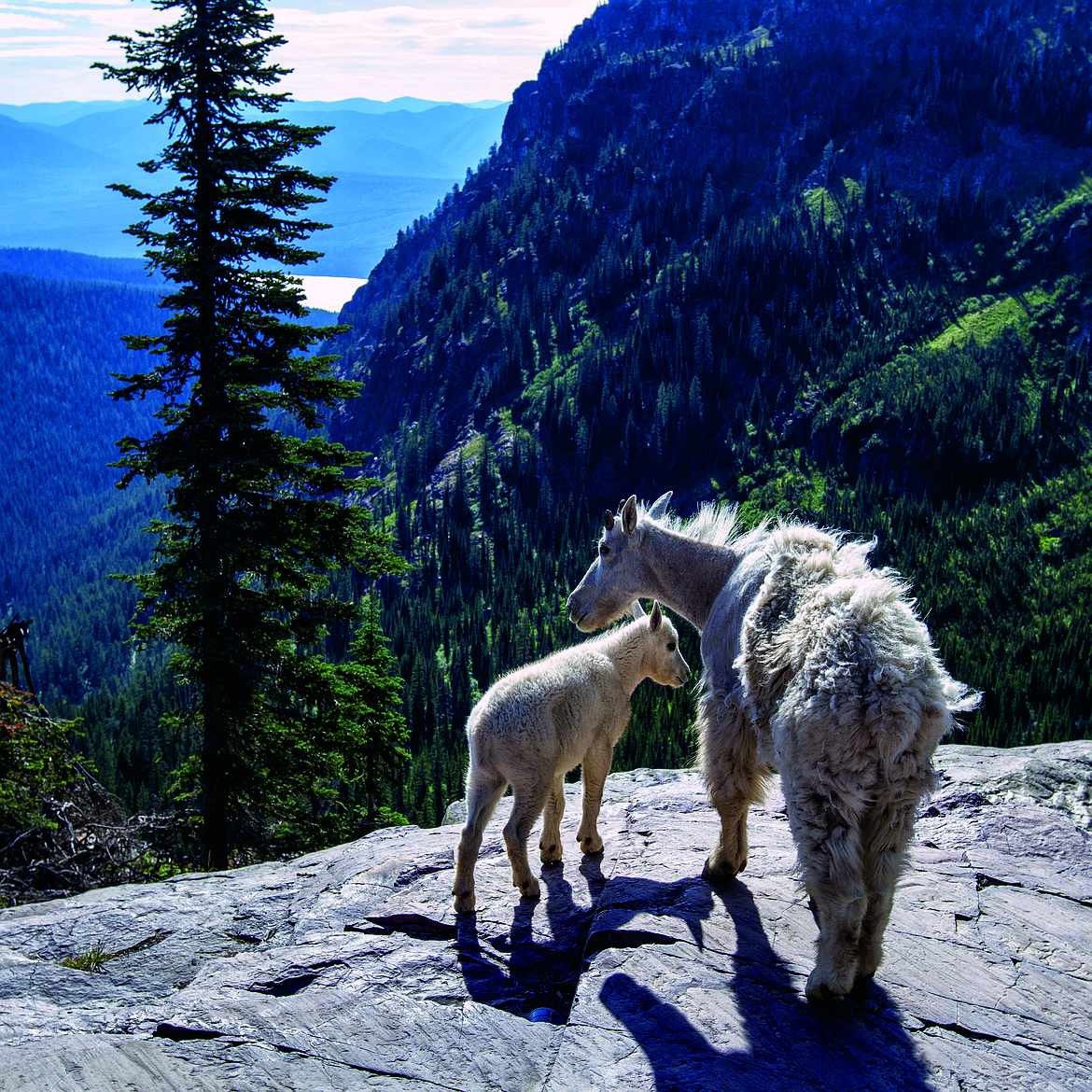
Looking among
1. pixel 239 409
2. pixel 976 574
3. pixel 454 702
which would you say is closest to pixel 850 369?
pixel 976 574

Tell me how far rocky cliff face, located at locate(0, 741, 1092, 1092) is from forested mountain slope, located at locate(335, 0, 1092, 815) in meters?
44.9

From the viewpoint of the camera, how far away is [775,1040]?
19.9ft

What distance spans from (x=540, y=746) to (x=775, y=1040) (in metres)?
3.65

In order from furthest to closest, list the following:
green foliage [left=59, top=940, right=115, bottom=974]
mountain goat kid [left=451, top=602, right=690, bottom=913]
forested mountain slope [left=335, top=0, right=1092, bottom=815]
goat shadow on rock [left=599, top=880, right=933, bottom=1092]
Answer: forested mountain slope [left=335, top=0, right=1092, bottom=815]
mountain goat kid [left=451, top=602, right=690, bottom=913]
green foliage [left=59, top=940, right=115, bottom=974]
goat shadow on rock [left=599, top=880, right=933, bottom=1092]

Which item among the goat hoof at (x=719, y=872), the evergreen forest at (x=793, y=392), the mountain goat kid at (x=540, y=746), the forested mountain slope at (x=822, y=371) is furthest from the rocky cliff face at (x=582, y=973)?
the forested mountain slope at (x=822, y=371)

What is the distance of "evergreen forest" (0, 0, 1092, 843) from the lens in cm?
8369

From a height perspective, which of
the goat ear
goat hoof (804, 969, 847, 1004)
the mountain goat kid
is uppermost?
the goat ear

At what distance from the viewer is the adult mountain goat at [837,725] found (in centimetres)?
632

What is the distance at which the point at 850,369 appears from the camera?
13712 centimetres

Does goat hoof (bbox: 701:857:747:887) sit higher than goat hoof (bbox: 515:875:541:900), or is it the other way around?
goat hoof (bbox: 701:857:747:887)

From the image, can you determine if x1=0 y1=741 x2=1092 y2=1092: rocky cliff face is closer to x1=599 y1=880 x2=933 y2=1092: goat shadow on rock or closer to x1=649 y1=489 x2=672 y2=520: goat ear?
x1=599 y1=880 x2=933 y2=1092: goat shadow on rock

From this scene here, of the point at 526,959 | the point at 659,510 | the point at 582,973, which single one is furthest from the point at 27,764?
the point at 659,510

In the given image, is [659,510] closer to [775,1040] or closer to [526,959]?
[526,959]

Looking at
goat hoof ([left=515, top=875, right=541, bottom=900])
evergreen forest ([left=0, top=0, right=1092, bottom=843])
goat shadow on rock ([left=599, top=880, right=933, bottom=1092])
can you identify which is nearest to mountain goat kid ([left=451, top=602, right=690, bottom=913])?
goat hoof ([left=515, top=875, right=541, bottom=900])
